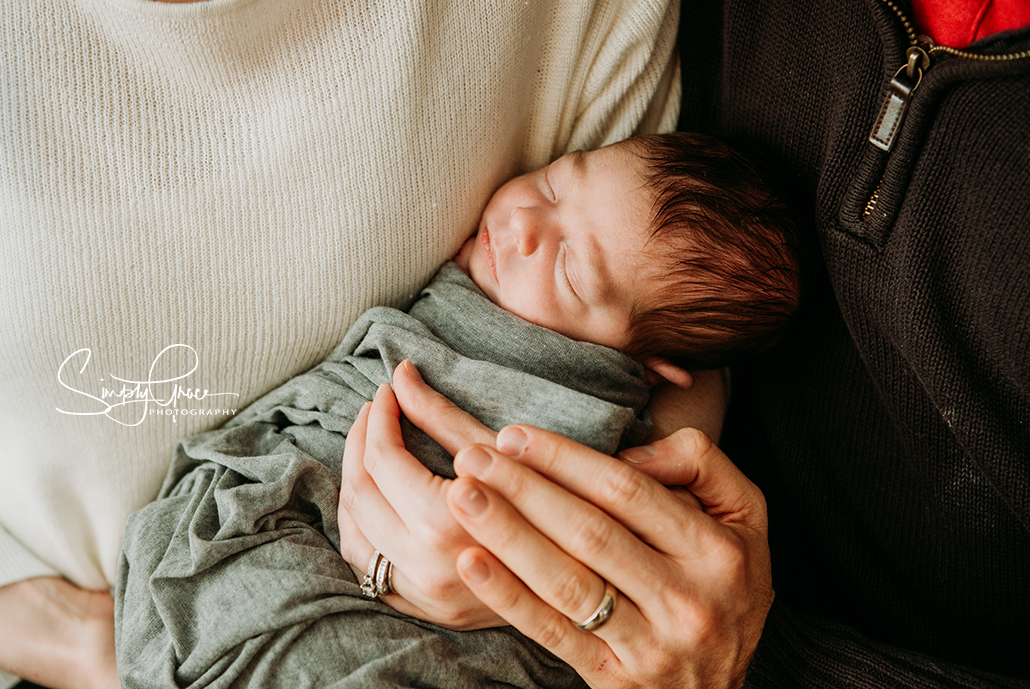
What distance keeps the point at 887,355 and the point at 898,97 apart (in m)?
0.34

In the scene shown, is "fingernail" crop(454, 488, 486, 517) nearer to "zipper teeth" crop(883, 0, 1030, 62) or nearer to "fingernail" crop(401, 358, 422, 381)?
"fingernail" crop(401, 358, 422, 381)

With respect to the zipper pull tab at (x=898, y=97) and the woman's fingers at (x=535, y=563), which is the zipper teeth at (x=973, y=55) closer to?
the zipper pull tab at (x=898, y=97)

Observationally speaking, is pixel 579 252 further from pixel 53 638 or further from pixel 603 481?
pixel 53 638

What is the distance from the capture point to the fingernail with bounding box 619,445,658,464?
2.76 feet

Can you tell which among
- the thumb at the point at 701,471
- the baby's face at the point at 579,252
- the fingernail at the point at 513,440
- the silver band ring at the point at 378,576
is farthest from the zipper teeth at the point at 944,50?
the silver band ring at the point at 378,576

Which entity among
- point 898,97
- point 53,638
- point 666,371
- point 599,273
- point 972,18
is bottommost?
point 53,638

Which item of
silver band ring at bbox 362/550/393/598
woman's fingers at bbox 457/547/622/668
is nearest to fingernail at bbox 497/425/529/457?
woman's fingers at bbox 457/547/622/668

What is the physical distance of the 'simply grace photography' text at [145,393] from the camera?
912 millimetres

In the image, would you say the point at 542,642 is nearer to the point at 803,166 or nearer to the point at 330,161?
the point at 330,161

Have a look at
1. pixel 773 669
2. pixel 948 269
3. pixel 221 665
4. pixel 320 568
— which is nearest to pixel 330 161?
pixel 320 568

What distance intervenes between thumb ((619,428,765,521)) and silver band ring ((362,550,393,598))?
341mm

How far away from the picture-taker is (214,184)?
864mm

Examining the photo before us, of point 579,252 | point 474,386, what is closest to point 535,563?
point 474,386

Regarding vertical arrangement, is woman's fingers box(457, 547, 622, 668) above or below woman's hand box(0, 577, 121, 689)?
above
